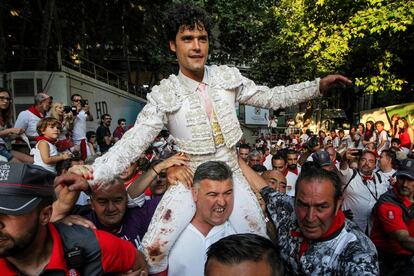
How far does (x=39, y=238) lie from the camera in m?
1.99

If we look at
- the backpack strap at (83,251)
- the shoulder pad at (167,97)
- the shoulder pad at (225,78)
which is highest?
the shoulder pad at (225,78)

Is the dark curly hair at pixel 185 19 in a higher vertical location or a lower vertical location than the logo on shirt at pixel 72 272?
A: higher

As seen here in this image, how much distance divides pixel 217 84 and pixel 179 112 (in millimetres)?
365

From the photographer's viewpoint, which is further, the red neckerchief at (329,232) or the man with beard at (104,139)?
the man with beard at (104,139)

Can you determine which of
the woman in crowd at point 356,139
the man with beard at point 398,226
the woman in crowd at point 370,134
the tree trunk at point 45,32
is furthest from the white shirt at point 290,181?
the tree trunk at point 45,32

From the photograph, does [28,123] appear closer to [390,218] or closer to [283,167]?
[283,167]

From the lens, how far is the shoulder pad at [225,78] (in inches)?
120

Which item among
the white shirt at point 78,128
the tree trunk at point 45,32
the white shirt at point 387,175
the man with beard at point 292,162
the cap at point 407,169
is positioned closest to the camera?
the cap at point 407,169

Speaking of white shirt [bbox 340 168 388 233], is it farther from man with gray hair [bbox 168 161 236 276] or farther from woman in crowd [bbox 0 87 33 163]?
woman in crowd [bbox 0 87 33 163]

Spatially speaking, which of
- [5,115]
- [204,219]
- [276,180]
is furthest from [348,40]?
[204,219]

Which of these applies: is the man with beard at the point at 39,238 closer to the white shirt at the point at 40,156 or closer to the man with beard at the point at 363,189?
the white shirt at the point at 40,156

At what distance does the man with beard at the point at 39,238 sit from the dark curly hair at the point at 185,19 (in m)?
1.41

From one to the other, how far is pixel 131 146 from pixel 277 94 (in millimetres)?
1135

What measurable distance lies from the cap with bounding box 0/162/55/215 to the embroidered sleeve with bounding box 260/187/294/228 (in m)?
1.61
